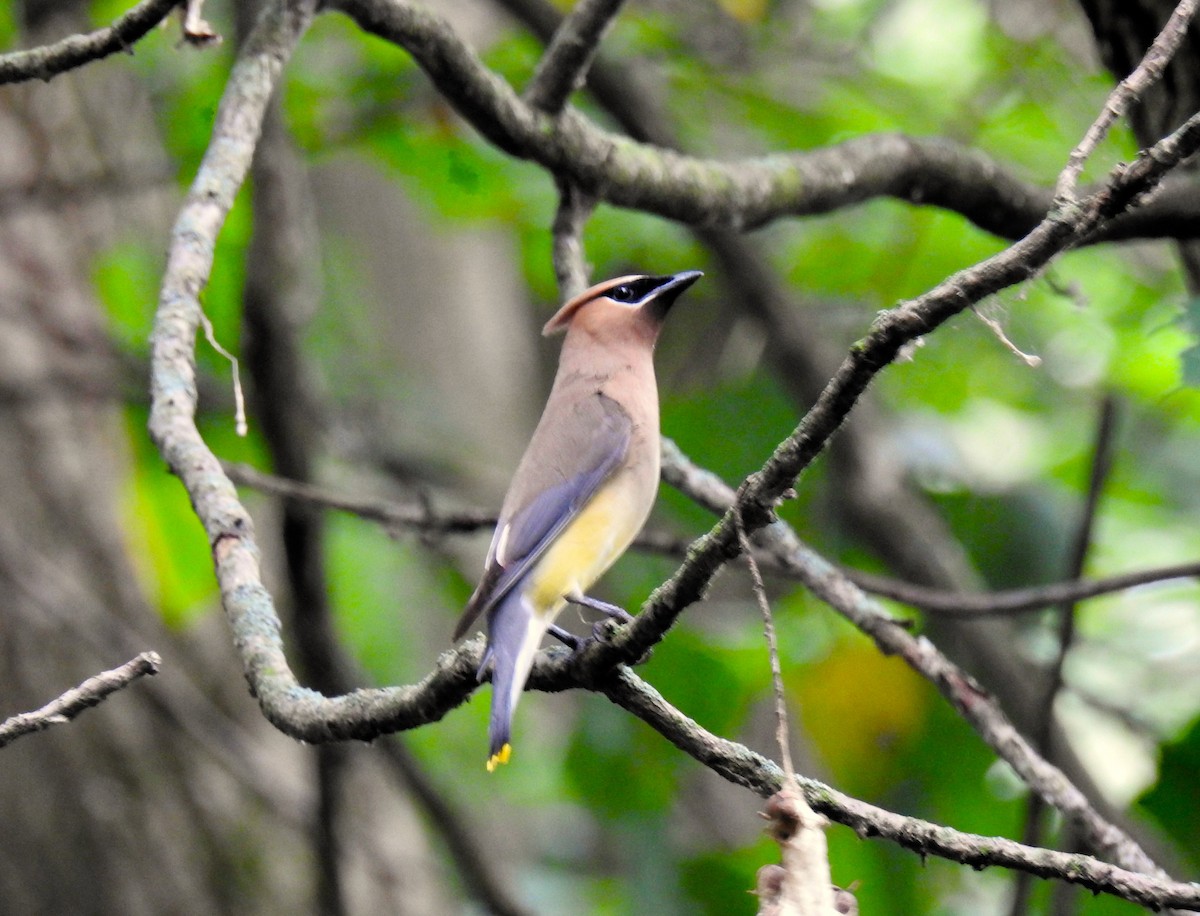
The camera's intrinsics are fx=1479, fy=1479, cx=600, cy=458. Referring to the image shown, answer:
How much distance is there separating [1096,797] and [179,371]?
10.6 ft

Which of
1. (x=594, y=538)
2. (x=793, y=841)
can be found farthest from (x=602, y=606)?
(x=793, y=841)

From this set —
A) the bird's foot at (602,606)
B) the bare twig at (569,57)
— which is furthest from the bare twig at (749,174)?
the bird's foot at (602,606)

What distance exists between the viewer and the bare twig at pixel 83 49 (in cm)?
275

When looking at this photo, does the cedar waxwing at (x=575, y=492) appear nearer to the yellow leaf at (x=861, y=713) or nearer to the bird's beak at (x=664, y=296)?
the bird's beak at (x=664, y=296)

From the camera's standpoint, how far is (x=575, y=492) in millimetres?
3361

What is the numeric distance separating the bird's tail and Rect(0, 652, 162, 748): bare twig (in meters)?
0.54

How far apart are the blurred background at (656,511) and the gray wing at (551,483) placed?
141 centimetres

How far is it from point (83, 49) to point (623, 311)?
1677 mm

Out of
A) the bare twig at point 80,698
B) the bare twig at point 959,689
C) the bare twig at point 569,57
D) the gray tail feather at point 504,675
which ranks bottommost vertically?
the bare twig at point 80,698

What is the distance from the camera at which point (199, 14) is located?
2986 mm

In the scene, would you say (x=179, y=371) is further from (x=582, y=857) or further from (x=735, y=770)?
(x=582, y=857)

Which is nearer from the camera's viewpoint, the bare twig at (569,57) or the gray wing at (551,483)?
the gray wing at (551,483)

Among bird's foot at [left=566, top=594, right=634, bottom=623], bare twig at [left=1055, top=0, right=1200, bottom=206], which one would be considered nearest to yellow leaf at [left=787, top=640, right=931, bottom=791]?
bird's foot at [left=566, top=594, right=634, bottom=623]

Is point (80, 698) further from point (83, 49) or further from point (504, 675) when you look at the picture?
point (83, 49)
